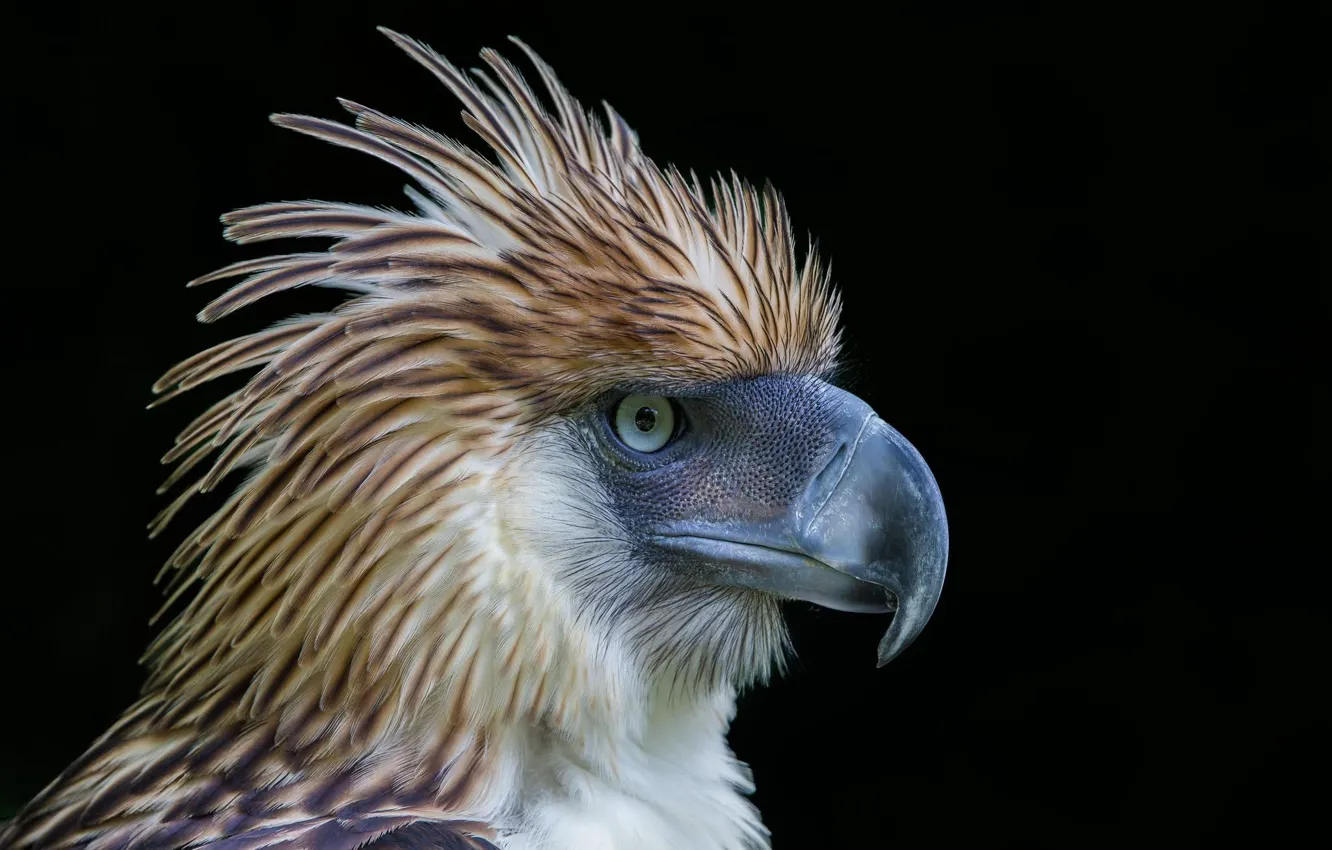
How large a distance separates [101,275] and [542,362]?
2711 millimetres

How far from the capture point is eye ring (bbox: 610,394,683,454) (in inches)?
81.6

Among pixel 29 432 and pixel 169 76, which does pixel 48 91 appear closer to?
pixel 169 76

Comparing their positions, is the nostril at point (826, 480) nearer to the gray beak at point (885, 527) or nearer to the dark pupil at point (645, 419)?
the gray beak at point (885, 527)

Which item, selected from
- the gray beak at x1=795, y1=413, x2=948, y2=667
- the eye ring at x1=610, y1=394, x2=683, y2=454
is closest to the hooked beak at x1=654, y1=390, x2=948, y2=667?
the gray beak at x1=795, y1=413, x2=948, y2=667

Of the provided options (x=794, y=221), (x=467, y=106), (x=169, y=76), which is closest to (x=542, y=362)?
(x=467, y=106)

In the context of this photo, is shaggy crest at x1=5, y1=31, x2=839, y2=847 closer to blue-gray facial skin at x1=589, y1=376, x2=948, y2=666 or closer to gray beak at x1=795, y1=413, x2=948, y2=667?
blue-gray facial skin at x1=589, y1=376, x2=948, y2=666

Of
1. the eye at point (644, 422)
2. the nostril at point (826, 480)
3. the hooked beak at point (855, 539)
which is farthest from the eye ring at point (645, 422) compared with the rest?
the nostril at point (826, 480)

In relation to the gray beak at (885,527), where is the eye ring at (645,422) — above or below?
above

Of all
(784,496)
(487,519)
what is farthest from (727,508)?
(487,519)

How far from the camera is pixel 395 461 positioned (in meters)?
1.88

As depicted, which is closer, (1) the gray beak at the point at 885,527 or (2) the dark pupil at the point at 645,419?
(1) the gray beak at the point at 885,527

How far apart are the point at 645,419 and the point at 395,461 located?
444mm

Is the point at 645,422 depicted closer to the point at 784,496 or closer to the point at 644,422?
the point at 644,422

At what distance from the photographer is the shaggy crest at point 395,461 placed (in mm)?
1892
